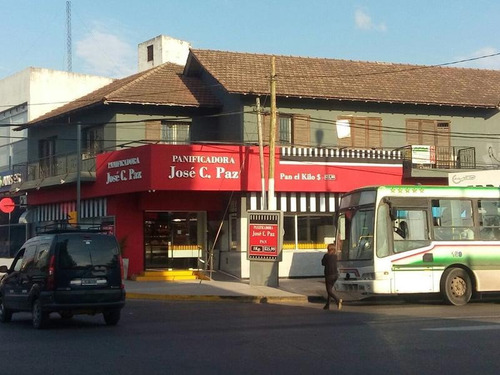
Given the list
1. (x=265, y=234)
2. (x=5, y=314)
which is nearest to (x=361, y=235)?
(x=265, y=234)

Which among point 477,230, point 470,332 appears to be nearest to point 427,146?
point 477,230

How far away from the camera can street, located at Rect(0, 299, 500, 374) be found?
32.6ft

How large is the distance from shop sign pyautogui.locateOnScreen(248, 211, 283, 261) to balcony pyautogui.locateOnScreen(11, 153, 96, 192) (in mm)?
8384

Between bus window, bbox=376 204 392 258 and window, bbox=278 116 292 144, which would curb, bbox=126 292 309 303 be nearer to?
bus window, bbox=376 204 392 258

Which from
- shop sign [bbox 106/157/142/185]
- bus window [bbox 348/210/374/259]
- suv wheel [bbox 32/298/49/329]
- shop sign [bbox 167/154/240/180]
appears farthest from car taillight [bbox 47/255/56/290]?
shop sign [bbox 106/157/142/185]

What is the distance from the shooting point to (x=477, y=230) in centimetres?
2027

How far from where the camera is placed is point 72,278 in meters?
14.9

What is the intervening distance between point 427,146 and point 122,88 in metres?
12.7

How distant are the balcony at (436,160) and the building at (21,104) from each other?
20.1 meters

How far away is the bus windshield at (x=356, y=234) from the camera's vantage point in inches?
775

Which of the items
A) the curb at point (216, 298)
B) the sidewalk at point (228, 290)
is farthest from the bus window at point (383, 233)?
the curb at point (216, 298)

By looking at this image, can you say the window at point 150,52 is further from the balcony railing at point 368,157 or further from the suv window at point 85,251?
the suv window at point 85,251

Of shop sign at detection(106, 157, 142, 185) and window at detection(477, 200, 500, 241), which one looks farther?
shop sign at detection(106, 157, 142, 185)

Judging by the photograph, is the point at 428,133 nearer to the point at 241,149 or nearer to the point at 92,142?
the point at 241,149
